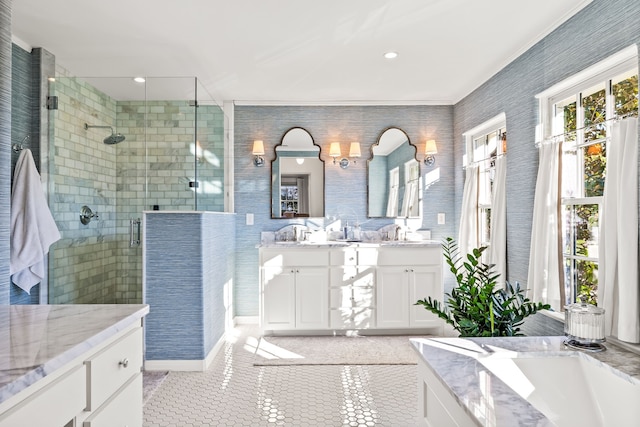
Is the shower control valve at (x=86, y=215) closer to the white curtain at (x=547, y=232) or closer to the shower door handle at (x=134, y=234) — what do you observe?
the shower door handle at (x=134, y=234)

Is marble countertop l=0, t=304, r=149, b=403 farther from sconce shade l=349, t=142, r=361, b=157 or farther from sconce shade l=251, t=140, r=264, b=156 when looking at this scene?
sconce shade l=349, t=142, r=361, b=157

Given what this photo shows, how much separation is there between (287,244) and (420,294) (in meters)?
1.39

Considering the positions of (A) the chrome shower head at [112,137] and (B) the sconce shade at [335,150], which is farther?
(B) the sconce shade at [335,150]

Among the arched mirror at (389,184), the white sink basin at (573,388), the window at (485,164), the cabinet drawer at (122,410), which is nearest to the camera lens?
the cabinet drawer at (122,410)

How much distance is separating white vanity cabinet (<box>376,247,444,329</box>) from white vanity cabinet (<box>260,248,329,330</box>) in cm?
55

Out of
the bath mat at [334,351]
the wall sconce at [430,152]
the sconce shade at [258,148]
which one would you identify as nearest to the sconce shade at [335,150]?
the sconce shade at [258,148]

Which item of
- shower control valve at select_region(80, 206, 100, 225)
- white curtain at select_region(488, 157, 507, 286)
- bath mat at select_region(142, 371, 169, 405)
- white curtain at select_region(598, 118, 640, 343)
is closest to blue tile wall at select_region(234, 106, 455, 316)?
white curtain at select_region(488, 157, 507, 286)

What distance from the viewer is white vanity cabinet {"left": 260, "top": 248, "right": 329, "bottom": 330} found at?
13.2ft

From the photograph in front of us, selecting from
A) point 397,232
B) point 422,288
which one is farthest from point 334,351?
point 397,232

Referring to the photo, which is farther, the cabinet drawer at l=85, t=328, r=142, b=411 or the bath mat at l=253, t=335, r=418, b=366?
the bath mat at l=253, t=335, r=418, b=366

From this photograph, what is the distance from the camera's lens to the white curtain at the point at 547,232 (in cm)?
260

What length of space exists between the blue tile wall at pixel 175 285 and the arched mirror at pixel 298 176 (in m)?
1.38

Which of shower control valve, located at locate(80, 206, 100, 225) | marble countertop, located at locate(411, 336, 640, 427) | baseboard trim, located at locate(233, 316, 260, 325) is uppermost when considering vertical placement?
shower control valve, located at locate(80, 206, 100, 225)

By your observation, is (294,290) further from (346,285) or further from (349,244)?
(349,244)
